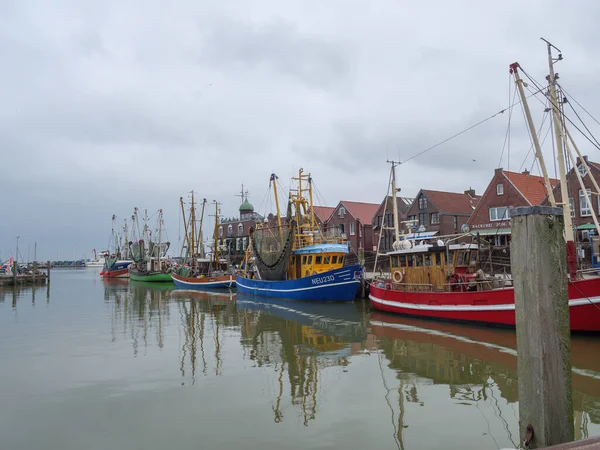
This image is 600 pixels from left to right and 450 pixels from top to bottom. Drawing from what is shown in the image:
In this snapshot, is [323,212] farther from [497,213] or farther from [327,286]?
[327,286]

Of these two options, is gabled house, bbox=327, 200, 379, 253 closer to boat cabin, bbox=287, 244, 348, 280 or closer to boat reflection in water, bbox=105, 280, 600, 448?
boat cabin, bbox=287, 244, 348, 280

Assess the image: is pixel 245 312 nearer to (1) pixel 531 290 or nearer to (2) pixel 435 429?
(2) pixel 435 429

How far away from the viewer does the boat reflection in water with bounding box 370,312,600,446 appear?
30.0 feet

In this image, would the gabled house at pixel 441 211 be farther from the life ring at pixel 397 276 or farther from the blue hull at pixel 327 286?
the life ring at pixel 397 276

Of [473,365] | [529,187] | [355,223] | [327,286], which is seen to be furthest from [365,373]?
[355,223]

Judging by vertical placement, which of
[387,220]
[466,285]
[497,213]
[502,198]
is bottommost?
[466,285]

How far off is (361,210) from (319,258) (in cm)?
2756

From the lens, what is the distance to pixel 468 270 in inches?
808

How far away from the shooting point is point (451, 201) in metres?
50.3

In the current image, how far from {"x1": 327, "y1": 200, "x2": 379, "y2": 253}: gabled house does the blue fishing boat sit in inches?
712

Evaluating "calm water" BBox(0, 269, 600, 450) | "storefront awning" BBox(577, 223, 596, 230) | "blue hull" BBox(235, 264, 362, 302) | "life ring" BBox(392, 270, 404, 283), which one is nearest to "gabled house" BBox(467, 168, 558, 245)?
"storefront awning" BBox(577, 223, 596, 230)

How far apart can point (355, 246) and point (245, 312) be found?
1202 inches

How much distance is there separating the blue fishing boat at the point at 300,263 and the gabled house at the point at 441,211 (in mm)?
15751

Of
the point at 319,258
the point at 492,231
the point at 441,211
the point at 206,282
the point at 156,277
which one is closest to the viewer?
the point at 319,258
